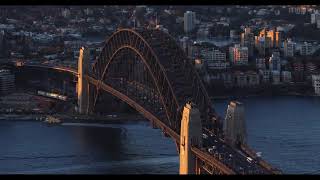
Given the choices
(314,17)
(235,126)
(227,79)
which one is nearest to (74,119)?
(235,126)

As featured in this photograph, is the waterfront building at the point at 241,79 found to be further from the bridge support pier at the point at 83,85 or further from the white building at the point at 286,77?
the bridge support pier at the point at 83,85

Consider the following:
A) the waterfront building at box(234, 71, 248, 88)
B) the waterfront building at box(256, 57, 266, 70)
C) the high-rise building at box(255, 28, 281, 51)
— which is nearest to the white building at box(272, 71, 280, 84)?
the waterfront building at box(234, 71, 248, 88)

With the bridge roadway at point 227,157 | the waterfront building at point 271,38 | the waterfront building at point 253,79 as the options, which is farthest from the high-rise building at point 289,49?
the bridge roadway at point 227,157

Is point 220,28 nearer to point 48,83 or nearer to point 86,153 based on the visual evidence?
point 48,83

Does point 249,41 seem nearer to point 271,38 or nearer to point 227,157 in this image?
point 271,38

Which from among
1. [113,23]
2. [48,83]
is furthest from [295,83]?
[113,23]

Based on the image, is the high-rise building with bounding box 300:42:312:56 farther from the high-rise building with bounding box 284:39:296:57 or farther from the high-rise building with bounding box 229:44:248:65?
the high-rise building with bounding box 229:44:248:65
